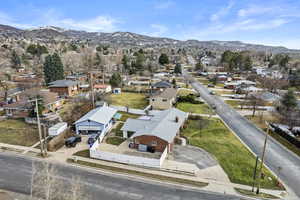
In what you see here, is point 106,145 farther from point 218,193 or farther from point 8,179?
point 218,193

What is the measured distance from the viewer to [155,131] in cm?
2609

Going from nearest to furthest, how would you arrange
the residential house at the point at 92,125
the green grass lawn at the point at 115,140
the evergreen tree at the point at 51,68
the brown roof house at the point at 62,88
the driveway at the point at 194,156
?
the driveway at the point at 194,156 → the green grass lawn at the point at 115,140 → the residential house at the point at 92,125 → the brown roof house at the point at 62,88 → the evergreen tree at the point at 51,68

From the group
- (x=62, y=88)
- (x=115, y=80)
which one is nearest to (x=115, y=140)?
(x=62, y=88)

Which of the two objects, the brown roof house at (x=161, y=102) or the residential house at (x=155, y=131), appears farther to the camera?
the brown roof house at (x=161, y=102)

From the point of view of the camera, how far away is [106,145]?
1069 inches

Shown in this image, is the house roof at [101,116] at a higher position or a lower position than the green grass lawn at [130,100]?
higher

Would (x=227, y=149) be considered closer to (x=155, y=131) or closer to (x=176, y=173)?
(x=176, y=173)

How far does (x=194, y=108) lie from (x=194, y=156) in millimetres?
21833

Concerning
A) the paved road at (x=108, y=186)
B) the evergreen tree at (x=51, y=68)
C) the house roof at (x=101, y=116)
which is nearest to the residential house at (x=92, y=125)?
the house roof at (x=101, y=116)

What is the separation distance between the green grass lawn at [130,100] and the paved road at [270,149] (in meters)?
17.8

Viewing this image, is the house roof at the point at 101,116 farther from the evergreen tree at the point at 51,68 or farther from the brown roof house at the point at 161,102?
the evergreen tree at the point at 51,68

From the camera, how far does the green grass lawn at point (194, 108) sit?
4291cm

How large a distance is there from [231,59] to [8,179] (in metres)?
106

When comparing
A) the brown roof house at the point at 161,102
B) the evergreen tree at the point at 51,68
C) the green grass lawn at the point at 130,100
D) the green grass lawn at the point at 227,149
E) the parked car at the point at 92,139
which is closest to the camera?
the green grass lawn at the point at 227,149
